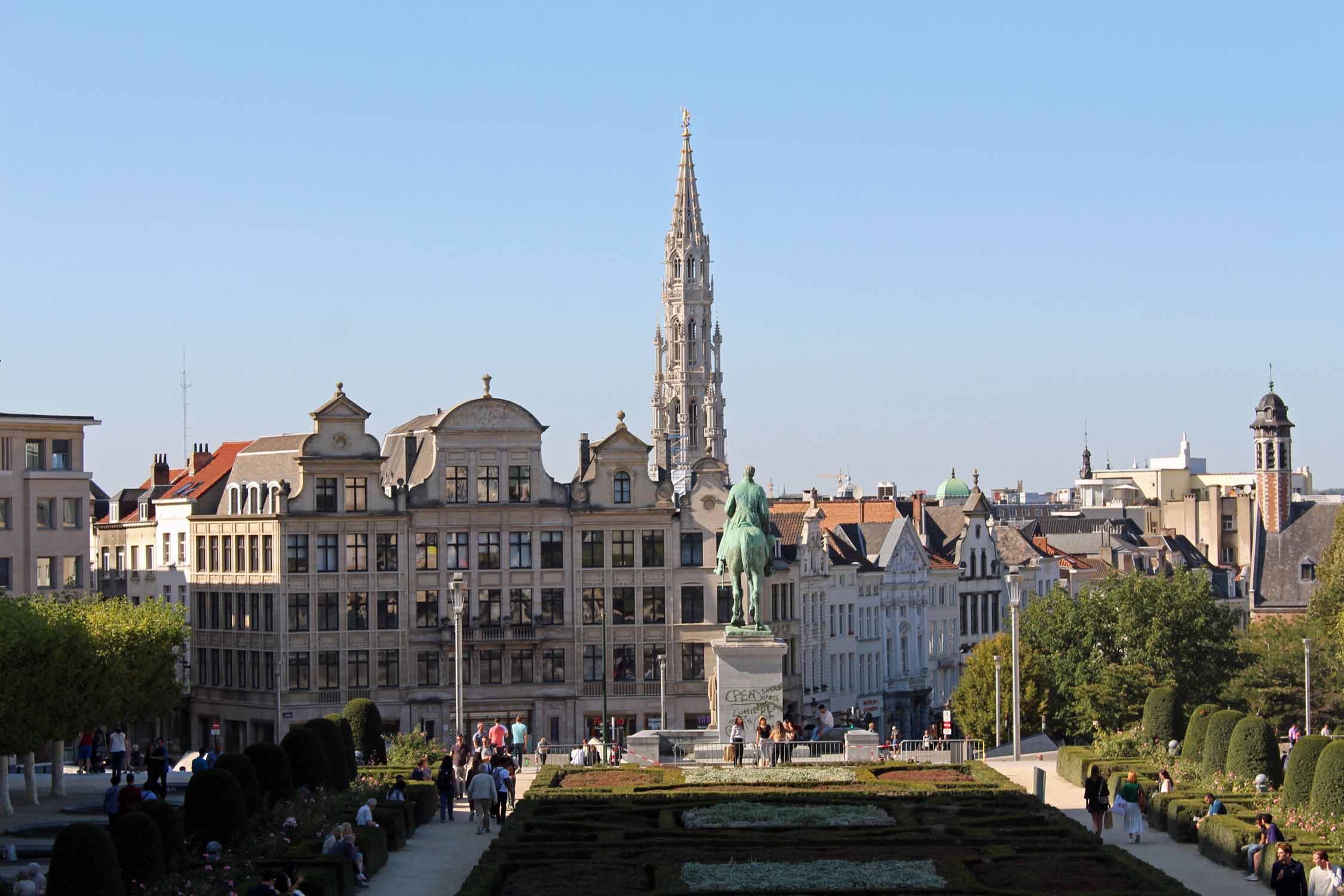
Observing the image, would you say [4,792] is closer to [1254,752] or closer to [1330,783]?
[1254,752]

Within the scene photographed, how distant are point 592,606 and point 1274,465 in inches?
3110

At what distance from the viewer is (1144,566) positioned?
152m

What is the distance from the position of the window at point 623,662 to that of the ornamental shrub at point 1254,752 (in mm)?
42554

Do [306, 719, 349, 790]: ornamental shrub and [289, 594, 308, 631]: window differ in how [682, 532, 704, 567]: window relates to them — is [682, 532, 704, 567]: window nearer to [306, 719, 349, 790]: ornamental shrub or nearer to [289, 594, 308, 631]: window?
[289, 594, 308, 631]: window

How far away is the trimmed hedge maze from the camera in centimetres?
4122

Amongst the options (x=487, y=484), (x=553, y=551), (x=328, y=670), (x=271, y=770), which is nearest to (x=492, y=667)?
(x=553, y=551)

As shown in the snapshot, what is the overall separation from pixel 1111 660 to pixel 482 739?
1600 inches

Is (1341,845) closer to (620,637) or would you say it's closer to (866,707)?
(620,637)

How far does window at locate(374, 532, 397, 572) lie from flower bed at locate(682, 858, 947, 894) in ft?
166

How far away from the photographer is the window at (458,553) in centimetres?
9394

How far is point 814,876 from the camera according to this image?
1654 inches

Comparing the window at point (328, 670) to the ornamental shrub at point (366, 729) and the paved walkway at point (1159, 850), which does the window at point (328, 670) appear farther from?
the paved walkway at point (1159, 850)

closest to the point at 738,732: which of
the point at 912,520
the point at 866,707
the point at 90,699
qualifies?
the point at 90,699

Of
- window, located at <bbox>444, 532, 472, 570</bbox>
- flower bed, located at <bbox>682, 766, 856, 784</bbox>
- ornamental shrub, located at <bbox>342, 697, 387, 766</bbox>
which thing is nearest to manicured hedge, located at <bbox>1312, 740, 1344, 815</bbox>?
flower bed, located at <bbox>682, 766, 856, 784</bbox>
